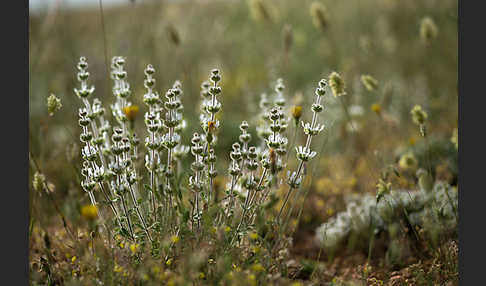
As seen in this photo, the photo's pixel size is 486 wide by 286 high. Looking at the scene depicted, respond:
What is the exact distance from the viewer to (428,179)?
2.58 meters

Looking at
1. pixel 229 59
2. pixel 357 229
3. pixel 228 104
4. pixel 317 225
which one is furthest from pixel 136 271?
pixel 229 59

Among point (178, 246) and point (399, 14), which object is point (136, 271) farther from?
point (399, 14)

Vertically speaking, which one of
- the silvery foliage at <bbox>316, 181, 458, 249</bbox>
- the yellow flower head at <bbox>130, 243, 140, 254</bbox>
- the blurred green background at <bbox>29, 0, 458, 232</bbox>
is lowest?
the yellow flower head at <bbox>130, 243, 140, 254</bbox>

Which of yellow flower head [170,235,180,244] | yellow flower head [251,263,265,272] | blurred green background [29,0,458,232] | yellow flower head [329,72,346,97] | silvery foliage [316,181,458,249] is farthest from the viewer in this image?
blurred green background [29,0,458,232]

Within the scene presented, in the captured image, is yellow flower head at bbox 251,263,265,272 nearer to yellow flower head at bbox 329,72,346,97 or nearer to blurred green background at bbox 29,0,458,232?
yellow flower head at bbox 329,72,346,97

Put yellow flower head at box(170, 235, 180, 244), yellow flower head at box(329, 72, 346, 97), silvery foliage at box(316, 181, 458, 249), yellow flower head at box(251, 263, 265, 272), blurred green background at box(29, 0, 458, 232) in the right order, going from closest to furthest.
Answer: yellow flower head at box(251, 263, 265, 272)
yellow flower head at box(170, 235, 180, 244)
yellow flower head at box(329, 72, 346, 97)
silvery foliage at box(316, 181, 458, 249)
blurred green background at box(29, 0, 458, 232)

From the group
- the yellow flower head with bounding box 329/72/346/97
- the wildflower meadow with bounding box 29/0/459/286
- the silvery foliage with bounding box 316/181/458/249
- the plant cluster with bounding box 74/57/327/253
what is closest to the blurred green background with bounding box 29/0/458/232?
the wildflower meadow with bounding box 29/0/459/286

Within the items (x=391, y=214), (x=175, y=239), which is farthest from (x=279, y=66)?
(x=175, y=239)

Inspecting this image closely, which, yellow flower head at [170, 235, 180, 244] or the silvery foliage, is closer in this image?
yellow flower head at [170, 235, 180, 244]

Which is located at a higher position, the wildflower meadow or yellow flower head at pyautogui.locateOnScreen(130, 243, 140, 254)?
the wildflower meadow

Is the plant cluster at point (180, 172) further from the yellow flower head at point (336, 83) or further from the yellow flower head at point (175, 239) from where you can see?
the yellow flower head at point (336, 83)

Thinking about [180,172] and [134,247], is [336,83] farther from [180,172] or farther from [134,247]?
[134,247]

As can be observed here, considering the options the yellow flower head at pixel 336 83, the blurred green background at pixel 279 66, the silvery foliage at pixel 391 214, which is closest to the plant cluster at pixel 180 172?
the yellow flower head at pixel 336 83

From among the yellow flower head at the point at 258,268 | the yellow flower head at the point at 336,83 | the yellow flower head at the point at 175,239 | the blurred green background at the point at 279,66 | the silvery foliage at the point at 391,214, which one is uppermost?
the blurred green background at the point at 279,66
